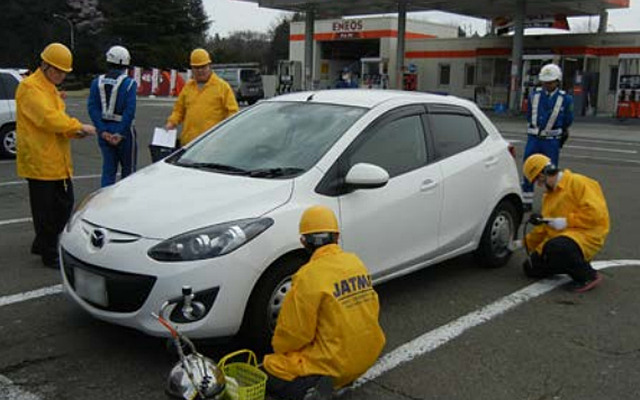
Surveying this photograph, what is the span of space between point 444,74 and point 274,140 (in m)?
38.1

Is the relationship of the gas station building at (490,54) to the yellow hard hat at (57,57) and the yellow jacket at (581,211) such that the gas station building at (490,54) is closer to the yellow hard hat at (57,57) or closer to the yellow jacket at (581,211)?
the yellow jacket at (581,211)

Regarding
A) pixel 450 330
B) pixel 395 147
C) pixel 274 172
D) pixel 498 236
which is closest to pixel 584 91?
pixel 498 236

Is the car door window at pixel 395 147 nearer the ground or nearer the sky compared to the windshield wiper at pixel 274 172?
nearer the sky

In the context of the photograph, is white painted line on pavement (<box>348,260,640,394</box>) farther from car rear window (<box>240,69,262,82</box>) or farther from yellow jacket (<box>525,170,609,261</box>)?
car rear window (<box>240,69,262,82</box>)

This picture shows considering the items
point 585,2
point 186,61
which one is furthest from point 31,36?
point 585,2

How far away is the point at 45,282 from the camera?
5578mm

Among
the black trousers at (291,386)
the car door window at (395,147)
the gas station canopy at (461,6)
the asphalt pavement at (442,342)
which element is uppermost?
the gas station canopy at (461,6)

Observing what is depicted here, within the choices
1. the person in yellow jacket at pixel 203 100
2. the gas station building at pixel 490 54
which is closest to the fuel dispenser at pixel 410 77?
the gas station building at pixel 490 54

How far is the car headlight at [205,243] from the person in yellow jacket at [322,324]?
1.55 feet

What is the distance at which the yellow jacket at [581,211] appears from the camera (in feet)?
18.8

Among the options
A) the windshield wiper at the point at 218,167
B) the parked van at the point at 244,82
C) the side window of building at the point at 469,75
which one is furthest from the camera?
the side window of building at the point at 469,75

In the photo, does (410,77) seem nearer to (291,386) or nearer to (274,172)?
(274,172)

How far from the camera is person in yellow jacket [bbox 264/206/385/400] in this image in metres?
3.45

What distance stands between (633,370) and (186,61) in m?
64.7
